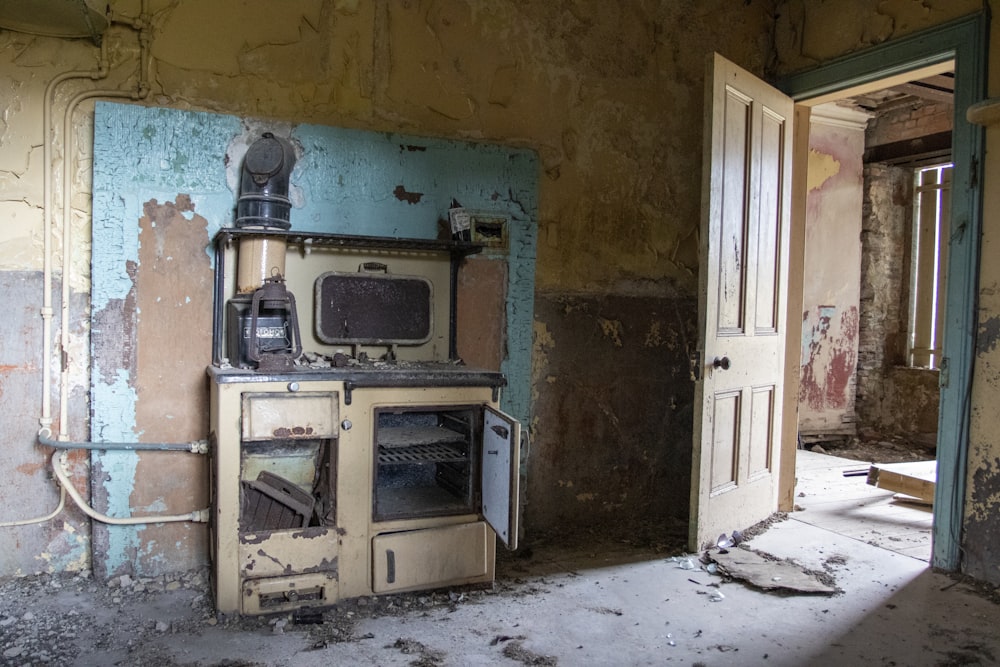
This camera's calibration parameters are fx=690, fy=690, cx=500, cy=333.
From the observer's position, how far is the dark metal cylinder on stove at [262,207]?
9.22 feet

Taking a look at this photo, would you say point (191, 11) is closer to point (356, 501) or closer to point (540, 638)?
point (356, 501)

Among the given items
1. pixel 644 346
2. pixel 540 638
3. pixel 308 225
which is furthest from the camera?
pixel 644 346

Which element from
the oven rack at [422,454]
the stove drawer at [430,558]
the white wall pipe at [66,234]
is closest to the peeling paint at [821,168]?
the oven rack at [422,454]

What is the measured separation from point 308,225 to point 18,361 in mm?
1249

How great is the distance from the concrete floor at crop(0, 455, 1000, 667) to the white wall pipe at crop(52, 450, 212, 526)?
0.90ft

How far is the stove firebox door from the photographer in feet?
8.07

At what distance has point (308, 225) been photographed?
3.07m

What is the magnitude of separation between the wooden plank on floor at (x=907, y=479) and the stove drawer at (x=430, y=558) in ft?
8.76

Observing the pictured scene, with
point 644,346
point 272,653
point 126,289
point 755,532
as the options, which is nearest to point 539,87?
point 644,346

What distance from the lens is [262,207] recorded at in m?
2.82

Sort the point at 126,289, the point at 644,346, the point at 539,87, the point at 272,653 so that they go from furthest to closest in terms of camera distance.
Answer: the point at 644,346 < the point at 539,87 < the point at 126,289 < the point at 272,653

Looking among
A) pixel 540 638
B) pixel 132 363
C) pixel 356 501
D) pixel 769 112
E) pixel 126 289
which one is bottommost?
pixel 540 638

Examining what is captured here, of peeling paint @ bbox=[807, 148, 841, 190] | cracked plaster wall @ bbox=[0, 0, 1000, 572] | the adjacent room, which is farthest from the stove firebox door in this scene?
peeling paint @ bbox=[807, 148, 841, 190]

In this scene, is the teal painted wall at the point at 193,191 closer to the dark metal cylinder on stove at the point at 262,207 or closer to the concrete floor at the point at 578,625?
the dark metal cylinder on stove at the point at 262,207
